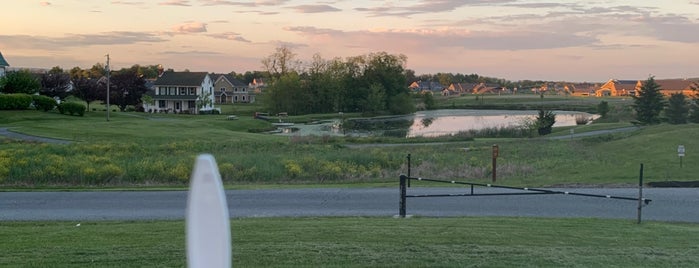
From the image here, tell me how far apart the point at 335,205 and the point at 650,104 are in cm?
5200

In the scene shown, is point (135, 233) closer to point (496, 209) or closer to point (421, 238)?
point (421, 238)

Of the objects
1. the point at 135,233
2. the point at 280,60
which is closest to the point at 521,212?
the point at 135,233

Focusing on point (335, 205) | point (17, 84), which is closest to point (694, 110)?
point (335, 205)

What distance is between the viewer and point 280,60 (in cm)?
12231

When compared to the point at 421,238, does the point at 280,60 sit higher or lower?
higher

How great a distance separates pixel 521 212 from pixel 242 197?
6879mm

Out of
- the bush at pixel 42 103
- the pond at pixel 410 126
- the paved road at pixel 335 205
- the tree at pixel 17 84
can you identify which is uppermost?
the tree at pixel 17 84

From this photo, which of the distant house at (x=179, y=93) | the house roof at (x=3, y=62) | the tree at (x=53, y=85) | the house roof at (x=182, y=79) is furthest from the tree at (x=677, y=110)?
the house roof at (x=3, y=62)

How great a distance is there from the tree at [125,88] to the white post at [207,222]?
84749mm

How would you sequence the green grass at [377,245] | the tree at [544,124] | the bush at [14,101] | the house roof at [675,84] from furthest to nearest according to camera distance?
the house roof at [675,84]
the tree at [544,124]
the bush at [14,101]
the green grass at [377,245]

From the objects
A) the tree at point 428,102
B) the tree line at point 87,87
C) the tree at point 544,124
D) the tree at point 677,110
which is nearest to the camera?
the tree at point 544,124

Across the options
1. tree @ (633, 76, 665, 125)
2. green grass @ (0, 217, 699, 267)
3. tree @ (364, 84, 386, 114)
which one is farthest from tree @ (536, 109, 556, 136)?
tree @ (364, 84, 386, 114)

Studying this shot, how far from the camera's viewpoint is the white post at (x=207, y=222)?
1.80 m

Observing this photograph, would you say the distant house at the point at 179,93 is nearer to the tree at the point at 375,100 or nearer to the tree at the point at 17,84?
the tree at the point at 375,100
